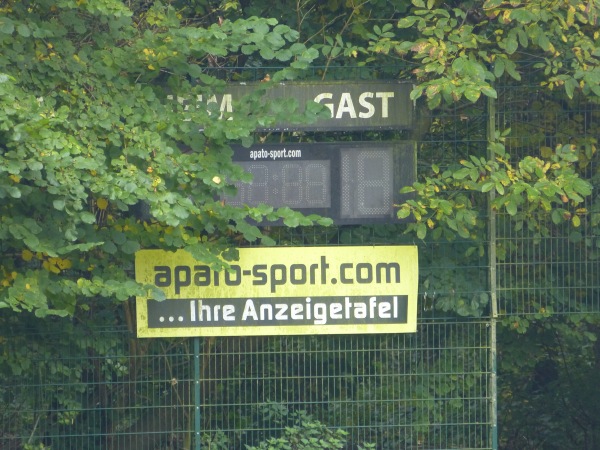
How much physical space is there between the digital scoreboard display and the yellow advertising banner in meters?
0.38

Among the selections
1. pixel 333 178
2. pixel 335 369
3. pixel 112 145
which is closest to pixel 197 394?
pixel 335 369

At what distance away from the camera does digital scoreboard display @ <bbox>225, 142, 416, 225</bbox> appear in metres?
8.77

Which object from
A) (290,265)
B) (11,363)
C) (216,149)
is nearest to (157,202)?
(216,149)

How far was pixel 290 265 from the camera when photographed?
8.84 metres

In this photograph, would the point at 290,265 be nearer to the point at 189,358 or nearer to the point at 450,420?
the point at 189,358

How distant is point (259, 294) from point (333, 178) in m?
1.08

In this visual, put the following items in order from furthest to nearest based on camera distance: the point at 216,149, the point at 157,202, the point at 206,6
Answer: the point at 206,6
the point at 216,149
the point at 157,202

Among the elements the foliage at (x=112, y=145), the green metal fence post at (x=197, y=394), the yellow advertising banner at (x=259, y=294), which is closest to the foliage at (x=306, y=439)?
the green metal fence post at (x=197, y=394)

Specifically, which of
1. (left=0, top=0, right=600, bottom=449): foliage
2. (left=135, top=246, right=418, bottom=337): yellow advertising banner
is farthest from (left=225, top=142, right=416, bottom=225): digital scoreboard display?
(left=135, top=246, right=418, bottom=337): yellow advertising banner

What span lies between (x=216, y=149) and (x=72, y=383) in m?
2.24

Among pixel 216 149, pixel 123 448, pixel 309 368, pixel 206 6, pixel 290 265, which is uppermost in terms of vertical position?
pixel 206 6

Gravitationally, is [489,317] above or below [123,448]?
above

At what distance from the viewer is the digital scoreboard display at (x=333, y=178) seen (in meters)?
8.77

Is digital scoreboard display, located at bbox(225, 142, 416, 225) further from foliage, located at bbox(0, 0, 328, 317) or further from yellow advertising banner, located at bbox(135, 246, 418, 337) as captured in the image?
yellow advertising banner, located at bbox(135, 246, 418, 337)
